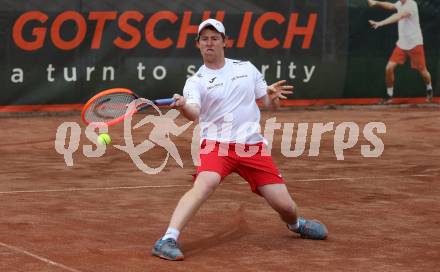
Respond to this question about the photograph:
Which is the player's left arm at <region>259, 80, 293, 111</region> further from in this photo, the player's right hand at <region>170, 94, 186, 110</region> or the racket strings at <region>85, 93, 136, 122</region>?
the racket strings at <region>85, 93, 136, 122</region>

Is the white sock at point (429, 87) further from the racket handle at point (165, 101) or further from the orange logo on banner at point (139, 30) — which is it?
the racket handle at point (165, 101)

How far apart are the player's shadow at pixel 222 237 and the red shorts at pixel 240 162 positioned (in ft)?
1.70

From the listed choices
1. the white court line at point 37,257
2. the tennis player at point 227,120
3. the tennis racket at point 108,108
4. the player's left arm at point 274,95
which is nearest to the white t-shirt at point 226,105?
the tennis player at point 227,120

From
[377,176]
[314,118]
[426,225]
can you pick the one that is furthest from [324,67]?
[426,225]

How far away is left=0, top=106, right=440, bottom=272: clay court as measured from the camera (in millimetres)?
7070

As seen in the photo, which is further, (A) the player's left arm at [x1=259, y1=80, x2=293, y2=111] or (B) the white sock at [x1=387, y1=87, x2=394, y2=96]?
(B) the white sock at [x1=387, y1=87, x2=394, y2=96]

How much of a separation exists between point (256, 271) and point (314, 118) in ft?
36.9

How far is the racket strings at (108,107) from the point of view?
26.3 ft

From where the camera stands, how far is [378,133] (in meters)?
15.8

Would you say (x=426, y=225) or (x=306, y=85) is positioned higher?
(x=306, y=85)

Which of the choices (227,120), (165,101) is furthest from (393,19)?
(165,101)

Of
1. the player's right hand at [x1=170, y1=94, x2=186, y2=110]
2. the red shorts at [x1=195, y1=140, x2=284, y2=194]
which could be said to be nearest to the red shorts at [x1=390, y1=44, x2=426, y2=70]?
Answer: the red shorts at [x1=195, y1=140, x2=284, y2=194]

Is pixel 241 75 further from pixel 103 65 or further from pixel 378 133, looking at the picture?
pixel 103 65

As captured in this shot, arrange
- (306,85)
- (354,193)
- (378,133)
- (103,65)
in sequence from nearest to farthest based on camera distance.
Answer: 1. (354,193)
2. (378,133)
3. (103,65)
4. (306,85)
